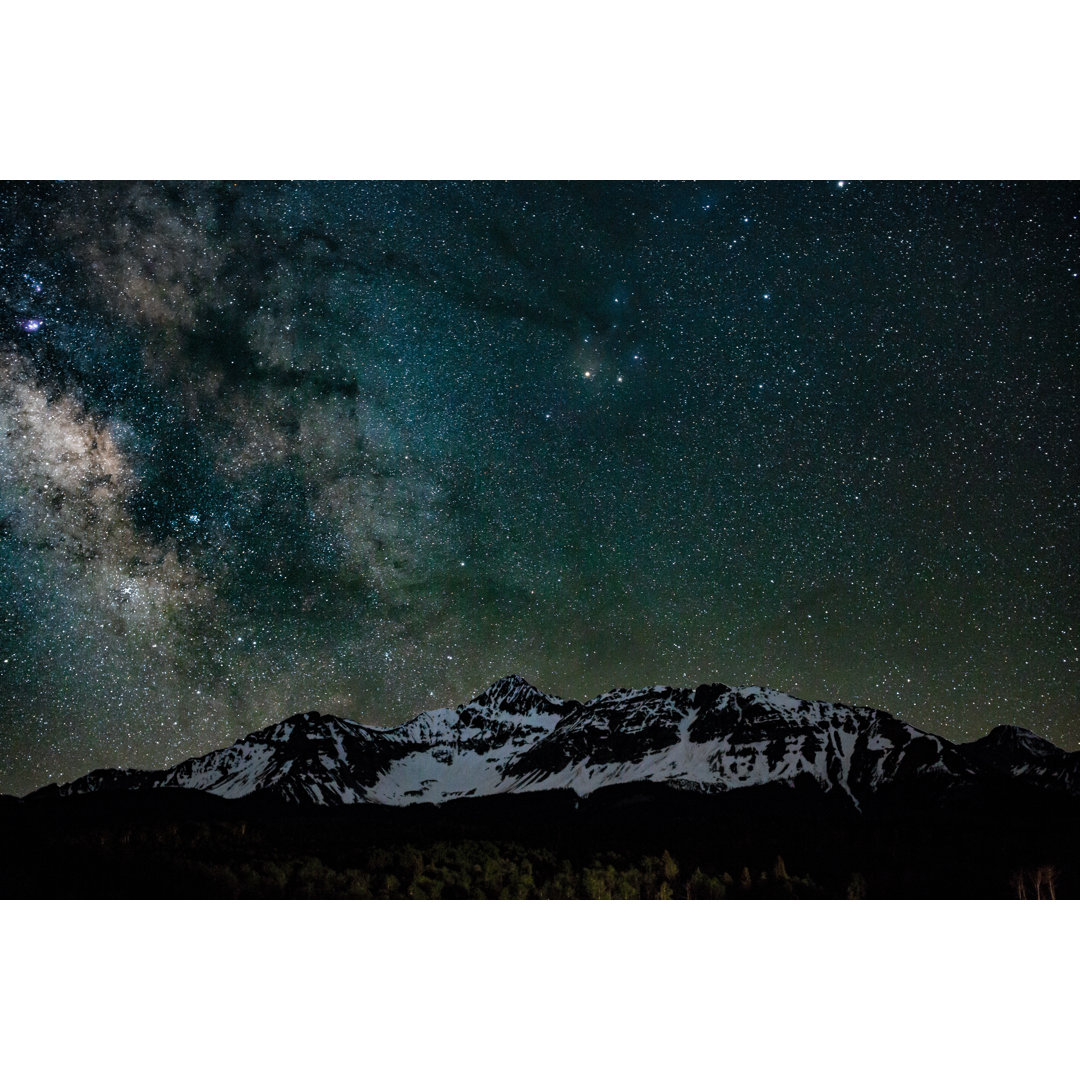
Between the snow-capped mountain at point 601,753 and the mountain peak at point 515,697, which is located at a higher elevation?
the mountain peak at point 515,697

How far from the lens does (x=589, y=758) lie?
21.7 feet

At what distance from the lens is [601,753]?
657cm

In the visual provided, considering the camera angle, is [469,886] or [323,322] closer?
[469,886]

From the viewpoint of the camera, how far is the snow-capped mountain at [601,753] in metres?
5.99

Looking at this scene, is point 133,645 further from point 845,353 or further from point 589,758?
point 845,353

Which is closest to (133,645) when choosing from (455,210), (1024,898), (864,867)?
(455,210)

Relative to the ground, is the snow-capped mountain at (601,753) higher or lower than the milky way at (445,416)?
lower

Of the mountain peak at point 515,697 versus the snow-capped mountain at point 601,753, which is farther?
the mountain peak at point 515,697

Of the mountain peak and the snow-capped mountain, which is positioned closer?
the snow-capped mountain

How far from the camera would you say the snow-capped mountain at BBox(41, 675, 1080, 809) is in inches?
236

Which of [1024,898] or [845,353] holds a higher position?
[845,353]

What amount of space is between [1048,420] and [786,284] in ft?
8.17

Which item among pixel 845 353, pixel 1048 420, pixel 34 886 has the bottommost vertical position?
pixel 34 886

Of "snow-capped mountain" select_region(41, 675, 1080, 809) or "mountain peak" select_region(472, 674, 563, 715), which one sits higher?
"mountain peak" select_region(472, 674, 563, 715)
